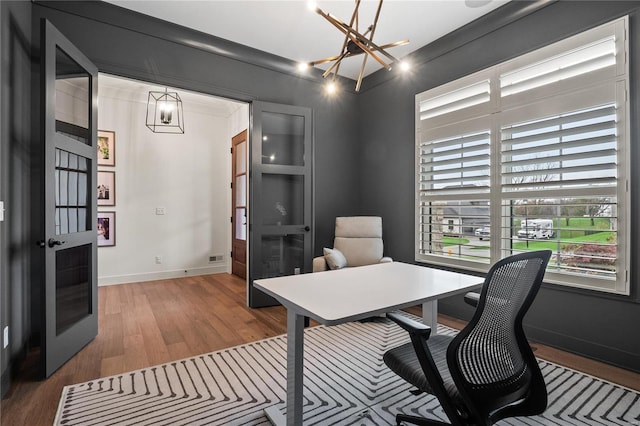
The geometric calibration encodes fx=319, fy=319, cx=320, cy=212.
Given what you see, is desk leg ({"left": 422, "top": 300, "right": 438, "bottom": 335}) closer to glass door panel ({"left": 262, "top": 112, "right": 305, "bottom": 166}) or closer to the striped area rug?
the striped area rug

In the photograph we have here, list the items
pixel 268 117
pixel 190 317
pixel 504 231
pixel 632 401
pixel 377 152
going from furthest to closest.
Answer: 1. pixel 377 152
2. pixel 268 117
3. pixel 190 317
4. pixel 504 231
5. pixel 632 401

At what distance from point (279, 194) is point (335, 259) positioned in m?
1.05

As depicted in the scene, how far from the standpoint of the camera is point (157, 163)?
5031 mm

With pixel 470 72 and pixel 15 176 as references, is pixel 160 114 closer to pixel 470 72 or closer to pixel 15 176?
pixel 15 176

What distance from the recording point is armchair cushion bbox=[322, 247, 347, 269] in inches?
131

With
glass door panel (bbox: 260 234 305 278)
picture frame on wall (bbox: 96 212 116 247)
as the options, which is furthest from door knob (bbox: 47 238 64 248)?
picture frame on wall (bbox: 96 212 116 247)

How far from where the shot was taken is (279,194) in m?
3.79

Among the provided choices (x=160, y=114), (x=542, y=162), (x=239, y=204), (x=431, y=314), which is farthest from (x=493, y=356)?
(x=160, y=114)

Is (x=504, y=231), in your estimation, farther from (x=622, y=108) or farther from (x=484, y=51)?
(x=484, y=51)

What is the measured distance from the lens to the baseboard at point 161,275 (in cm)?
466

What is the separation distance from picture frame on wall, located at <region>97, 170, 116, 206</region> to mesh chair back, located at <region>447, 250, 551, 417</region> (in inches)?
198

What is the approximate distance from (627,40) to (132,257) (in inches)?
233

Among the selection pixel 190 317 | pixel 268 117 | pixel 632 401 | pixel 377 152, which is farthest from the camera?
pixel 377 152

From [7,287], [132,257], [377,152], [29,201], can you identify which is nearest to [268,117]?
[377,152]
